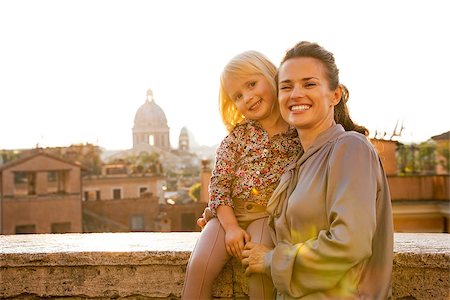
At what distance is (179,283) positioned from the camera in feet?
9.29

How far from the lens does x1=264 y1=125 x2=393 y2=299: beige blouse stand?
5.84 ft

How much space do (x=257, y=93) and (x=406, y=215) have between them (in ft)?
49.9

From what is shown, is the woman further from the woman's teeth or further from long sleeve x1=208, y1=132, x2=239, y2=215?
long sleeve x1=208, y1=132, x2=239, y2=215

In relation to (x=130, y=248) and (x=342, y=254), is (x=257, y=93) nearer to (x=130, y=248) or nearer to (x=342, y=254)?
(x=342, y=254)

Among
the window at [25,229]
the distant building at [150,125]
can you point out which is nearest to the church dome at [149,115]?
the distant building at [150,125]

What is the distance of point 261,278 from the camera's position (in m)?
2.23

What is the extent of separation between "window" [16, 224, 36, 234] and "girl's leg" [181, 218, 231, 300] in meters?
28.4

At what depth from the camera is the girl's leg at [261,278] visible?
2.24 metres

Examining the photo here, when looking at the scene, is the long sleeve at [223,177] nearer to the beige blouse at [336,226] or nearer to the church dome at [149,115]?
the beige blouse at [336,226]

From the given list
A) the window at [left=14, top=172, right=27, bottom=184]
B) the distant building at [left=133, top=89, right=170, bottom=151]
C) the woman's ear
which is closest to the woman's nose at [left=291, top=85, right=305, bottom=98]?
the woman's ear

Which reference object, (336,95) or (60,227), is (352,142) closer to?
(336,95)

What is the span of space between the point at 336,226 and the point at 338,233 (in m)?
0.02

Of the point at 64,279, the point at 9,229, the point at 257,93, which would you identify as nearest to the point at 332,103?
the point at 257,93

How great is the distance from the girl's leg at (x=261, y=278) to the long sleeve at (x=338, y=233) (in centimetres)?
27
